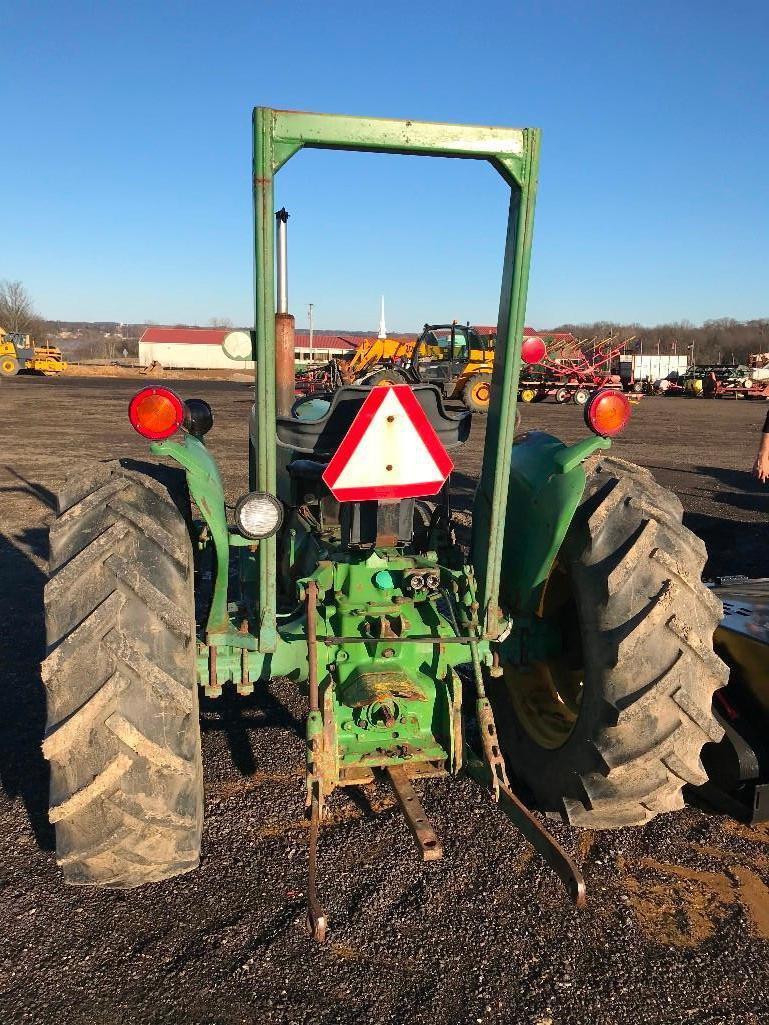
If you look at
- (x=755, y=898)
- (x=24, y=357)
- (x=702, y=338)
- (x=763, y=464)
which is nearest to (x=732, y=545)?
(x=763, y=464)

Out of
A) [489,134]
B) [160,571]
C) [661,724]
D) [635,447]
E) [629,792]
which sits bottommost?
[635,447]

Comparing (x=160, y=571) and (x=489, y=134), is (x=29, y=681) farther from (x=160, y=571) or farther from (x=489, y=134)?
(x=489, y=134)

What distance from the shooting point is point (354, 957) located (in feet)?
8.57

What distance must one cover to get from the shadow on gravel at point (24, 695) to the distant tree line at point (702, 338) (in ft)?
212

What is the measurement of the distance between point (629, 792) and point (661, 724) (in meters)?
0.33

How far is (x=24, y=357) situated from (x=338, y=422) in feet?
166

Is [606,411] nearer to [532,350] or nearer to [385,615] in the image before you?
[532,350]

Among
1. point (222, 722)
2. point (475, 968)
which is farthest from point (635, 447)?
point (475, 968)

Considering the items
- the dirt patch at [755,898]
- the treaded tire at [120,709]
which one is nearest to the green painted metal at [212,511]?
the treaded tire at [120,709]

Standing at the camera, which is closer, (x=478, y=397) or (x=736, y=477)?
(x=478, y=397)

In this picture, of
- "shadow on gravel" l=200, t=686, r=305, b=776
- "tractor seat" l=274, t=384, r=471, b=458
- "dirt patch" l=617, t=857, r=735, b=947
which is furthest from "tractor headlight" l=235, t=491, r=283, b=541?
"dirt patch" l=617, t=857, r=735, b=947

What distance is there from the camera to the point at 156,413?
2666 mm

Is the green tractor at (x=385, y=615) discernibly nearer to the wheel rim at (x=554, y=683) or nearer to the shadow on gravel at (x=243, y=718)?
the wheel rim at (x=554, y=683)

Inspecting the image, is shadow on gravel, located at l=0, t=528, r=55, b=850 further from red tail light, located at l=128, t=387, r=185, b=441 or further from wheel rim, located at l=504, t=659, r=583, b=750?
wheel rim, located at l=504, t=659, r=583, b=750
